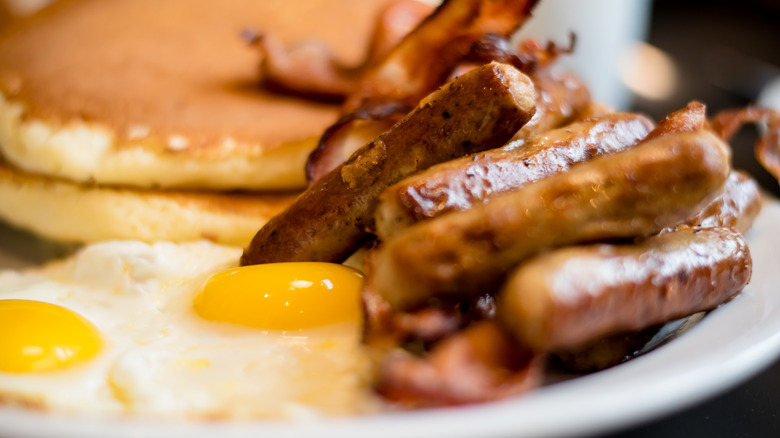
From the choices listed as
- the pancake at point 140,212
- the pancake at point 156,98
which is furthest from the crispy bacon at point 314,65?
the pancake at point 140,212

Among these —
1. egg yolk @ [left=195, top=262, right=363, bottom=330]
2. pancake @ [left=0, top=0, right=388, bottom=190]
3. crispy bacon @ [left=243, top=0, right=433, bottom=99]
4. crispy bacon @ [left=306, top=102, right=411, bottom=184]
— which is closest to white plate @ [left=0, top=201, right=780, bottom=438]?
egg yolk @ [left=195, top=262, right=363, bottom=330]

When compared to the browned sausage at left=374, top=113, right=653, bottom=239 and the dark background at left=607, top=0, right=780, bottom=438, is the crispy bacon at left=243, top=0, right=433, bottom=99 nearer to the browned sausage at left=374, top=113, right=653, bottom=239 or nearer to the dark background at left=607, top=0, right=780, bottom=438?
the browned sausage at left=374, top=113, right=653, bottom=239

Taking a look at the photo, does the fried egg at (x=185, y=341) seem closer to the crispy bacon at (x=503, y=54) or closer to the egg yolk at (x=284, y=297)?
the egg yolk at (x=284, y=297)

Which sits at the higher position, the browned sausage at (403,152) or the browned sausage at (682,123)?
the browned sausage at (403,152)

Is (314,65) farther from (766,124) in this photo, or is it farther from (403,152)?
(766,124)

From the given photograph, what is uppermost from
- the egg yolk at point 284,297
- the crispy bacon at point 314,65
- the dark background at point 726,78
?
the crispy bacon at point 314,65

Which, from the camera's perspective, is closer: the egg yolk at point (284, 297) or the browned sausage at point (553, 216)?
the browned sausage at point (553, 216)

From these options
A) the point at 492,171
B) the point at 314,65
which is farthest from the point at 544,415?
the point at 314,65

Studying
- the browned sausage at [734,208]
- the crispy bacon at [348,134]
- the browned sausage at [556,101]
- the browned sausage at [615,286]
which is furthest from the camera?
the crispy bacon at [348,134]
